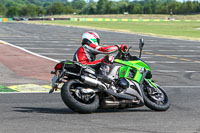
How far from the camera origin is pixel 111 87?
858cm

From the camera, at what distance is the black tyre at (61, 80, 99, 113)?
798 cm

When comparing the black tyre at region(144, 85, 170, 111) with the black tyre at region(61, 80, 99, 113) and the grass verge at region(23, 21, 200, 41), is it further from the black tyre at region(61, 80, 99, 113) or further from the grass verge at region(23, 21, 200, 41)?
the grass verge at region(23, 21, 200, 41)

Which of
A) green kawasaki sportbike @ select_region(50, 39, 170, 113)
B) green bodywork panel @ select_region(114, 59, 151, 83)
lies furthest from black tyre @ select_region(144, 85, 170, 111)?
green bodywork panel @ select_region(114, 59, 151, 83)

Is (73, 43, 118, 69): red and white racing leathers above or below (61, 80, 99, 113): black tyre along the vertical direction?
above

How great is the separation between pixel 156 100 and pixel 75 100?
1.83 m

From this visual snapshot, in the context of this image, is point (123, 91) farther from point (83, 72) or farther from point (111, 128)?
point (111, 128)

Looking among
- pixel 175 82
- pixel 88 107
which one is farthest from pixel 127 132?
pixel 175 82

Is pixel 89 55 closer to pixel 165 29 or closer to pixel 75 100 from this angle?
pixel 75 100

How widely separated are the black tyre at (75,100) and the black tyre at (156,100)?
1.15 m

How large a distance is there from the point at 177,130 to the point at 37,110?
10.00ft

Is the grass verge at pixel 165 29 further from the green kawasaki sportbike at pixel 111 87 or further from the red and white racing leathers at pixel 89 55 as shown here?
the red and white racing leathers at pixel 89 55

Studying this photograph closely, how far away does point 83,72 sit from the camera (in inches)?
331

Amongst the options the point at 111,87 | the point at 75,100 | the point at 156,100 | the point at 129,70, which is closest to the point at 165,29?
the point at 156,100

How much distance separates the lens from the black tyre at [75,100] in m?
7.98
